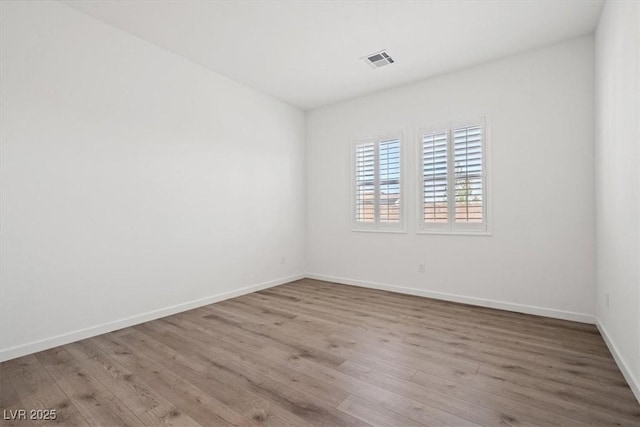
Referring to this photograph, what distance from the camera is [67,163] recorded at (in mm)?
2756

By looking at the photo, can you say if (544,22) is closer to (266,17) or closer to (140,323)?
(266,17)

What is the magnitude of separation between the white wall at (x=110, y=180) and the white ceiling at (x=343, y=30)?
37 centimetres

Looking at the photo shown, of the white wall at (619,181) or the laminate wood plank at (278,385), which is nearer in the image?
the laminate wood plank at (278,385)

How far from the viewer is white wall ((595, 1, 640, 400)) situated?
190cm

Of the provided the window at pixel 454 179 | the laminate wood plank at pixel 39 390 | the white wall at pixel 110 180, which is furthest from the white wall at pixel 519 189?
the laminate wood plank at pixel 39 390

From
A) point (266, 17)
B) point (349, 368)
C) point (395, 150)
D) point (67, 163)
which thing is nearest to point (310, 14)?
point (266, 17)

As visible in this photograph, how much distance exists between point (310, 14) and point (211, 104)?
1756 millimetres

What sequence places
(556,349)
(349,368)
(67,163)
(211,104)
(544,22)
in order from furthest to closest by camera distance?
(211,104) → (544,22) → (67,163) → (556,349) → (349,368)

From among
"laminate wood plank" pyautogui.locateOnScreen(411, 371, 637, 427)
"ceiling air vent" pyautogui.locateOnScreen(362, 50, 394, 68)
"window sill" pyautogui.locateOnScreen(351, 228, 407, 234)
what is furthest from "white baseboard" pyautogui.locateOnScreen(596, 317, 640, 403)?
"ceiling air vent" pyautogui.locateOnScreen(362, 50, 394, 68)

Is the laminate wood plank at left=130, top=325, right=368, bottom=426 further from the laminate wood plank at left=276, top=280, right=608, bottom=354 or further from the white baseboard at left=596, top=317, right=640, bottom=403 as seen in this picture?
the white baseboard at left=596, top=317, right=640, bottom=403

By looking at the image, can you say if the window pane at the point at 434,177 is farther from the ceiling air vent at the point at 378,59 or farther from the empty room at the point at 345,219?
the ceiling air vent at the point at 378,59

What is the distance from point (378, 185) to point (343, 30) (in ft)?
7.28

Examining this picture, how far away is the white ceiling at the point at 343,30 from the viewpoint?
278 cm

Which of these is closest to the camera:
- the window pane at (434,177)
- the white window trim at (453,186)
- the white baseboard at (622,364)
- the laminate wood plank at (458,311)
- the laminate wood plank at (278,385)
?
the laminate wood plank at (278,385)
